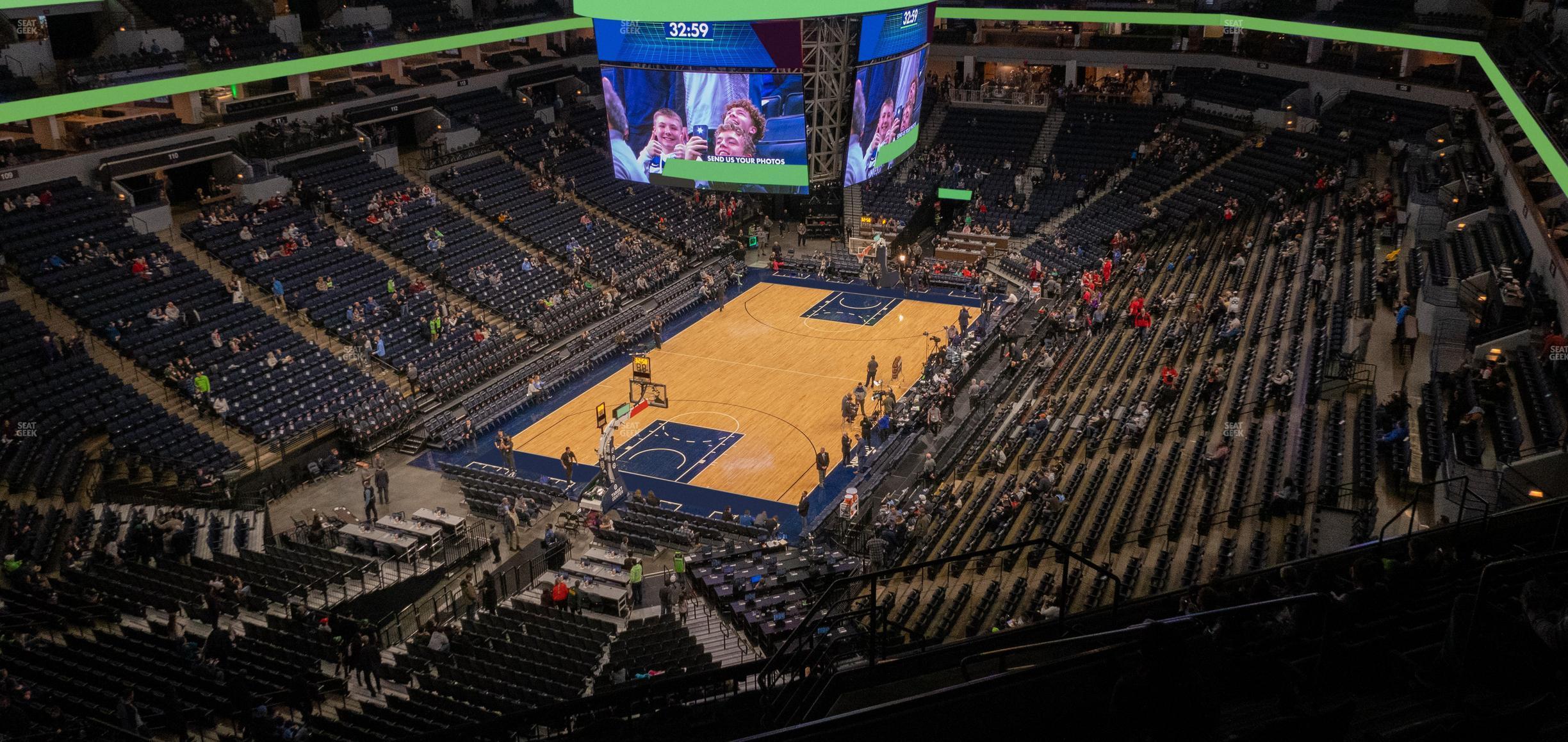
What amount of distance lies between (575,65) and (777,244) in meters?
12.4

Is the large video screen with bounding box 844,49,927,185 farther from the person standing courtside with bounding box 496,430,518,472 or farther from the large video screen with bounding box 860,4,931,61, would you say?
the person standing courtside with bounding box 496,430,518,472

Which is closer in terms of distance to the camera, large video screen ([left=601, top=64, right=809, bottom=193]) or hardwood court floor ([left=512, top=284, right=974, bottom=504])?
large video screen ([left=601, top=64, right=809, bottom=193])

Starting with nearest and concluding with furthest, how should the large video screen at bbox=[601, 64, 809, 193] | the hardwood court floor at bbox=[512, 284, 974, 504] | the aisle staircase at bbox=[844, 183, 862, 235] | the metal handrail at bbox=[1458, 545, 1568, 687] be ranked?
the metal handrail at bbox=[1458, 545, 1568, 687]
the large video screen at bbox=[601, 64, 809, 193]
the hardwood court floor at bbox=[512, 284, 974, 504]
the aisle staircase at bbox=[844, 183, 862, 235]

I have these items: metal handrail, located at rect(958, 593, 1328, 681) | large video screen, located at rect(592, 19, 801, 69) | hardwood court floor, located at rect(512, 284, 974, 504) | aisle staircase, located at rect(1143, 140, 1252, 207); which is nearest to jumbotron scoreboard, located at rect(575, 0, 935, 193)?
large video screen, located at rect(592, 19, 801, 69)

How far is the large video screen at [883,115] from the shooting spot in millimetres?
28969

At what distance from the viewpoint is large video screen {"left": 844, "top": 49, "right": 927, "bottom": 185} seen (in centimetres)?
2897

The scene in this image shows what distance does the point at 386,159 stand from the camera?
38.8 meters

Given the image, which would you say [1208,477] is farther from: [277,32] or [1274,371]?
[277,32]

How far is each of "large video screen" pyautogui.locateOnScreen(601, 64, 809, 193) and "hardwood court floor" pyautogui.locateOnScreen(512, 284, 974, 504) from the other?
575 centimetres

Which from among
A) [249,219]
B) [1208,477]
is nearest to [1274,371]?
[1208,477]

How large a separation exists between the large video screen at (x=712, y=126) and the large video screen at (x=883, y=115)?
1612 millimetres

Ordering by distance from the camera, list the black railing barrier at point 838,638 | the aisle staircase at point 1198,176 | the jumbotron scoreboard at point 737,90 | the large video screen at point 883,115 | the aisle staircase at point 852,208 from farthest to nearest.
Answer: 1. the aisle staircase at point 852,208
2. the aisle staircase at point 1198,176
3. the large video screen at point 883,115
4. the jumbotron scoreboard at point 737,90
5. the black railing barrier at point 838,638

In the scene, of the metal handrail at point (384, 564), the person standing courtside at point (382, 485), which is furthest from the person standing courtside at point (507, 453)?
the metal handrail at point (384, 564)

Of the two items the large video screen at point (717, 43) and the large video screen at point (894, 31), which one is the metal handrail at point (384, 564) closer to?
the large video screen at point (717, 43)
